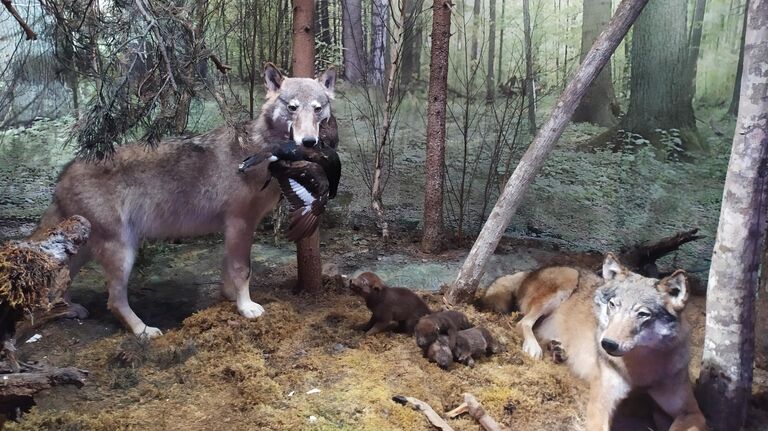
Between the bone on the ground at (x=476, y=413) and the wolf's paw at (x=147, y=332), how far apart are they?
2.26 m

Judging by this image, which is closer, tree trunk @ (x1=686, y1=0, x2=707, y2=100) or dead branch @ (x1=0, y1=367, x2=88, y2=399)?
dead branch @ (x1=0, y1=367, x2=88, y2=399)

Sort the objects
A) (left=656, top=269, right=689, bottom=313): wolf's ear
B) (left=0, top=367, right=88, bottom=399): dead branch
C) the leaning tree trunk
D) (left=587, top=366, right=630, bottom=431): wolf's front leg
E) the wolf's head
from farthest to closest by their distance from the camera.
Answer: the wolf's head < (left=587, top=366, right=630, bottom=431): wolf's front leg < (left=656, top=269, right=689, bottom=313): wolf's ear < the leaning tree trunk < (left=0, top=367, right=88, bottom=399): dead branch

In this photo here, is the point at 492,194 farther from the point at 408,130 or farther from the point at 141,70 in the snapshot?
the point at 141,70

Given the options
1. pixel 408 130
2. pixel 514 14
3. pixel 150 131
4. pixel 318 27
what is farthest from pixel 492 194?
pixel 150 131

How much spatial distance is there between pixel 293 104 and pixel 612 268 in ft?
8.08

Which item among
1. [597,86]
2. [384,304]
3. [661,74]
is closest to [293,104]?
[384,304]

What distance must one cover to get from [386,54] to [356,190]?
5.32 feet

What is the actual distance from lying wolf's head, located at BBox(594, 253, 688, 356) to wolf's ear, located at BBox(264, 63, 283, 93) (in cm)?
278

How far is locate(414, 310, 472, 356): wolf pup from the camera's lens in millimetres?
3914

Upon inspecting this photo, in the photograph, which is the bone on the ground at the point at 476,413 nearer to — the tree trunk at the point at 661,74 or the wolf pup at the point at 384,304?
the wolf pup at the point at 384,304

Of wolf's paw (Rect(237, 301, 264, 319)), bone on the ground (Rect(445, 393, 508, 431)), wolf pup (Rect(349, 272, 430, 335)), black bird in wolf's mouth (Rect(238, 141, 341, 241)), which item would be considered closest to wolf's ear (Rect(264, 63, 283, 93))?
black bird in wolf's mouth (Rect(238, 141, 341, 241))

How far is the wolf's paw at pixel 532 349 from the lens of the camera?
420cm

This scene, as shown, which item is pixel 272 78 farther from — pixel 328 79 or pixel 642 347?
pixel 642 347

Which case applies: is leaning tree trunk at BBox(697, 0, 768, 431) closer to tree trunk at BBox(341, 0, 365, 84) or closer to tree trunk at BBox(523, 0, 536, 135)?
tree trunk at BBox(523, 0, 536, 135)
